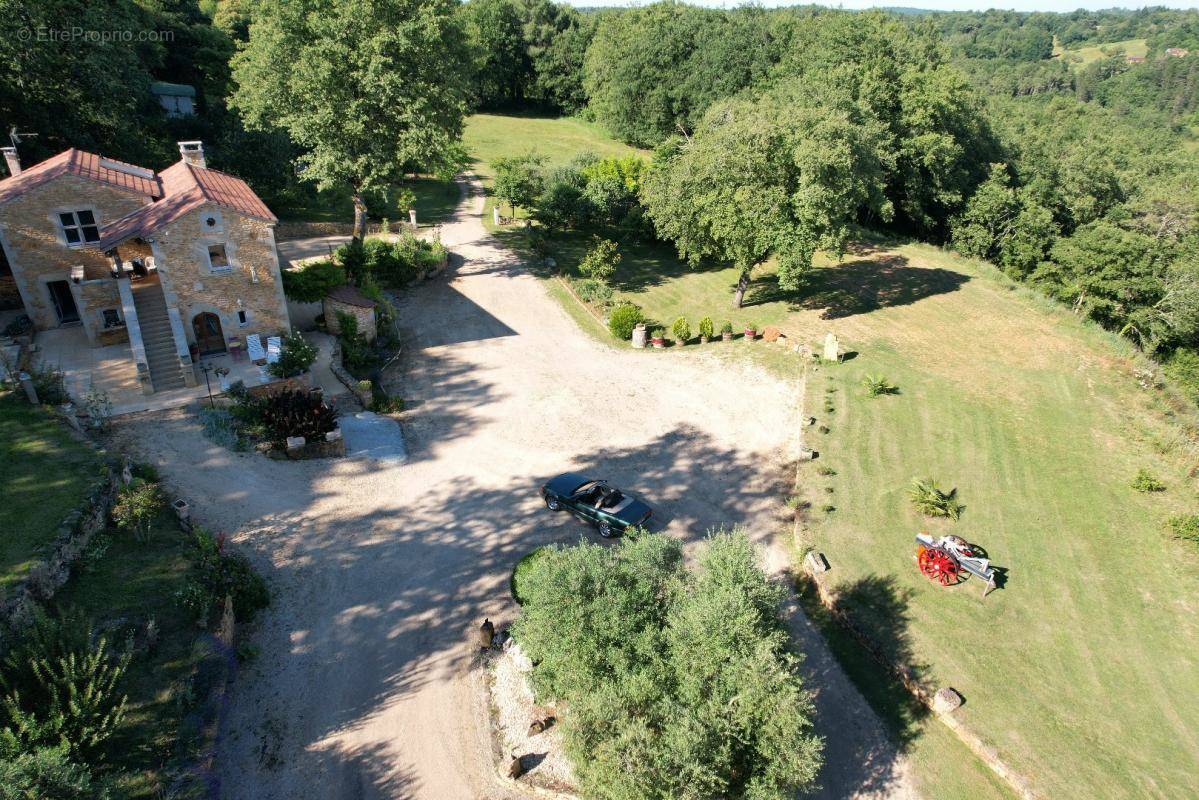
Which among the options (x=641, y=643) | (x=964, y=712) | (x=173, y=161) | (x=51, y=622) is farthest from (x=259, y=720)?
(x=173, y=161)

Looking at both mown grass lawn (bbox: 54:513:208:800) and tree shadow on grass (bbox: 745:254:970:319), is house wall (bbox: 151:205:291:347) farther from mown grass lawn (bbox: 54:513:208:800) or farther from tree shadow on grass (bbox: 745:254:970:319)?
tree shadow on grass (bbox: 745:254:970:319)

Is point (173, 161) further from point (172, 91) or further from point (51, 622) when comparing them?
point (51, 622)

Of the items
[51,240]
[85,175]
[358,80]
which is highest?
[358,80]

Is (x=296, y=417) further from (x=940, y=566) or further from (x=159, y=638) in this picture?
(x=940, y=566)

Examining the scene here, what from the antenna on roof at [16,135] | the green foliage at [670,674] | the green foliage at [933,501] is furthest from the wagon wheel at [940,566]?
the antenna on roof at [16,135]

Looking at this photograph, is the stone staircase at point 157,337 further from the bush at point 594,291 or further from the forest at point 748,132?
the bush at point 594,291

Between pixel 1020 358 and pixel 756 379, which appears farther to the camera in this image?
pixel 1020 358

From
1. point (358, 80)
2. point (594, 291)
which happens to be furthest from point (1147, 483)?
point (358, 80)

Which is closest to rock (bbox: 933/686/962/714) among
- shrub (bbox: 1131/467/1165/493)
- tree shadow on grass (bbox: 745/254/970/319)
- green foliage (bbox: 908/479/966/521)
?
green foliage (bbox: 908/479/966/521)
